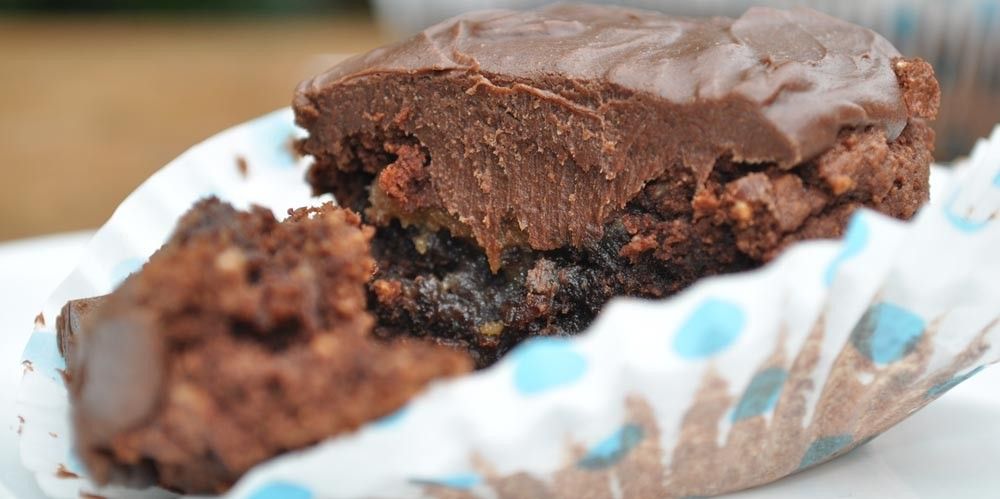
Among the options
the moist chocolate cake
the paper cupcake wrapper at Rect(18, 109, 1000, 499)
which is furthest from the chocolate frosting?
the paper cupcake wrapper at Rect(18, 109, 1000, 499)

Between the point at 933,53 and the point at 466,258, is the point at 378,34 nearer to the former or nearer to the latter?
the point at 933,53

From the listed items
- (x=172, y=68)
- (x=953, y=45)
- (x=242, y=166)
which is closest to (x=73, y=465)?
(x=242, y=166)

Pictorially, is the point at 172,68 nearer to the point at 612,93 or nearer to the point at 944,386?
the point at 612,93

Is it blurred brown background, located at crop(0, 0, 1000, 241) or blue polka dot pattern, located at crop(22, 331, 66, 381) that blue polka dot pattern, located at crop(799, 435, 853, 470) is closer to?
blue polka dot pattern, located at crop(22, 331, 66, 381)

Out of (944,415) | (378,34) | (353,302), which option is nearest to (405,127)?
(353,302)

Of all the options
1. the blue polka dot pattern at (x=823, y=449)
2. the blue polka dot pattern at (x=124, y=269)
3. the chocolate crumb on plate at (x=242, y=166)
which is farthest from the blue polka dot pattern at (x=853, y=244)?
the chocolate crumb on plate at (x=242, y=166)

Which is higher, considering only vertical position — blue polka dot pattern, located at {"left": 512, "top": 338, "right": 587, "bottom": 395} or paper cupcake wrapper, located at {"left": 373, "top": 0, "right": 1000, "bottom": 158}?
blue polka dot pattern, located at {"left": 512, "top": 338, "right": 587, "bottom": 395}
